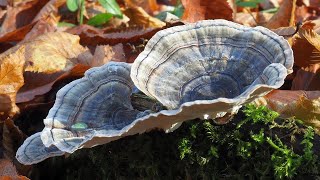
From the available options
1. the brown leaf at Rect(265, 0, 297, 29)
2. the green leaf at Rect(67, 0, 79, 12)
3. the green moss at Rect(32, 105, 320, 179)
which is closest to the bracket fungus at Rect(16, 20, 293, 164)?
the green moss at Rect(32, 105, 320, 179)

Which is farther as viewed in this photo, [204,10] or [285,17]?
[285,17]

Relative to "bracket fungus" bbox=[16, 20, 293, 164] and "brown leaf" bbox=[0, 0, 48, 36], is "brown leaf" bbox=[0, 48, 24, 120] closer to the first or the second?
"bracket fungus" bbox=[16, 20, 293, 164]

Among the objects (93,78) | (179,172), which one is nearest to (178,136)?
(179,172)

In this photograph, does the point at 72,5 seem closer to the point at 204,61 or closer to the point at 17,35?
the point at 17,35

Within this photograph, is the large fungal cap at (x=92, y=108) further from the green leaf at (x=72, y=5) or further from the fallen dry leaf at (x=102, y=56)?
the green leaf at (x=72, y=5)

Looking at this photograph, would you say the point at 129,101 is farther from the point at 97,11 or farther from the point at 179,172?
the point at 97,11

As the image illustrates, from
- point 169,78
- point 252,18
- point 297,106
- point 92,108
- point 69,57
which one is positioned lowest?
point 252,18

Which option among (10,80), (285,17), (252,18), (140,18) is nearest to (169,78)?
(10,80)
